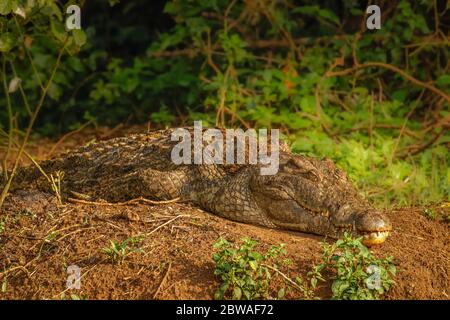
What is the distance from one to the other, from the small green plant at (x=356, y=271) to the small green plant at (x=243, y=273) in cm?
30

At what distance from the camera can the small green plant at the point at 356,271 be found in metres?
4.33

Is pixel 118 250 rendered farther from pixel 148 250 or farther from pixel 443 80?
pixel 443 80

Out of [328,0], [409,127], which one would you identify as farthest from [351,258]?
[328,0]

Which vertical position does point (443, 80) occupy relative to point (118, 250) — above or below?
above

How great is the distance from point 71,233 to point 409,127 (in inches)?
173

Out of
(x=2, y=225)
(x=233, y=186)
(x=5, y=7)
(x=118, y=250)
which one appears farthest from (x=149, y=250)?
(x=5, y=7)

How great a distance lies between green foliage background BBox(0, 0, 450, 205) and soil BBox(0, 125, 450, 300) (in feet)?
7.10

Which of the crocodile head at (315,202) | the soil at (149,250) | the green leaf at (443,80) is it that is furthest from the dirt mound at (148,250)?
the green leaf at (443,80)

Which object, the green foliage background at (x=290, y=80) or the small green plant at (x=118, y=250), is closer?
the small green plant at (x=118, y=250)

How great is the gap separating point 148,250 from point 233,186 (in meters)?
1.01

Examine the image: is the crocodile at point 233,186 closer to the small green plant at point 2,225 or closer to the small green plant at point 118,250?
the small green plant at point 2,225

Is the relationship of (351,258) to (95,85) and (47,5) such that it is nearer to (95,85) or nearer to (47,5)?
(47,5)

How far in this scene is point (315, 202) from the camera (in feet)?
17.4

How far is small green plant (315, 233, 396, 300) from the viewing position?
4.33 m
